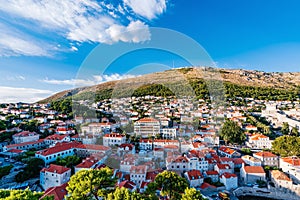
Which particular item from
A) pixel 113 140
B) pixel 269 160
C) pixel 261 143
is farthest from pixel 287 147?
pixel 113 140

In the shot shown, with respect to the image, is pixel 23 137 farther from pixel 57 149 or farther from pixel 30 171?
pixel 30 171

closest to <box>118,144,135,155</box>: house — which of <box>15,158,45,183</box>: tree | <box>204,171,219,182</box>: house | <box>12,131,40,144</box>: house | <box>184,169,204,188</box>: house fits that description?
<box>184,169,204,188</box>: house

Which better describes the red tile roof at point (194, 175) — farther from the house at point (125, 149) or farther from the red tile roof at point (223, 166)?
the house at point (125, 149)

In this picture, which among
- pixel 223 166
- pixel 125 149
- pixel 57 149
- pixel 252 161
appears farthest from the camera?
pixel 125 149

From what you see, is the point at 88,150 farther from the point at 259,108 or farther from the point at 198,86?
the point at 198,86

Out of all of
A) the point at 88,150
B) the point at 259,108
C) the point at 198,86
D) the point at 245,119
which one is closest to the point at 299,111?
the point at 259,108

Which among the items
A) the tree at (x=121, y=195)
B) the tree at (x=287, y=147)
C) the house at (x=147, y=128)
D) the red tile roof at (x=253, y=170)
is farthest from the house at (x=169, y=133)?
the tree at (x=121, y=195)
